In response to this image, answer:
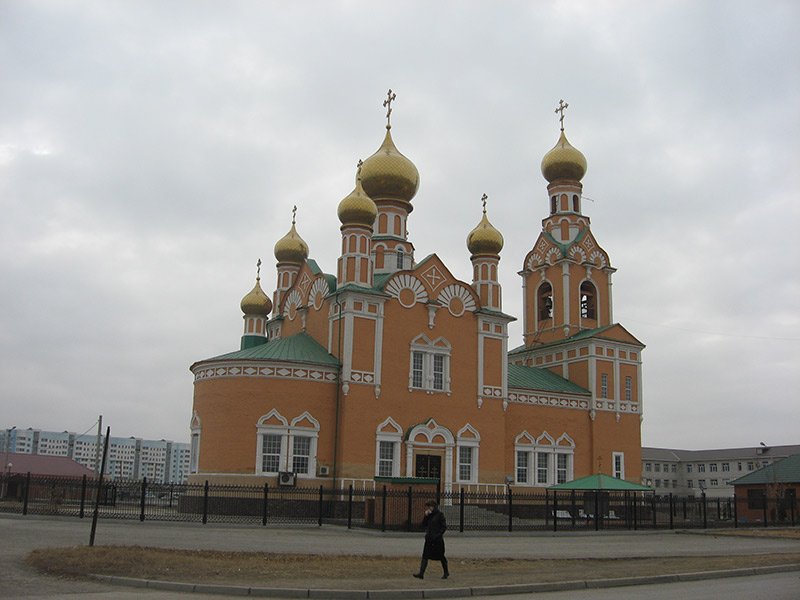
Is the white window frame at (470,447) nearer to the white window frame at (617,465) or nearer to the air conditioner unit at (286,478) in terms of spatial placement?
the air conditioner unit at (286,478)

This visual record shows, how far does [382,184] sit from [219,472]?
14.9m

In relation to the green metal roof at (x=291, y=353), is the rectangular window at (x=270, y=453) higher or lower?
lower

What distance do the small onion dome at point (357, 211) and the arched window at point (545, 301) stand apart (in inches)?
526

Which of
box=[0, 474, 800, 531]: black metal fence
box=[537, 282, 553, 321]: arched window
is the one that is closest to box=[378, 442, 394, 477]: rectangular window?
box=[0, 474, 800, 531]: black metal fence

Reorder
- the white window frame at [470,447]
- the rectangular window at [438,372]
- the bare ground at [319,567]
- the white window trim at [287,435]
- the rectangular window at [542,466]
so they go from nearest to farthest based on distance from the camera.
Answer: the bare ground at [319,567]
the white window trim at [287,435]
the white window frame at [470,447]
the rectangular window at [438,372]
the rectangular window at [542,466]

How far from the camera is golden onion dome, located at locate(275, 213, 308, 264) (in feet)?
125

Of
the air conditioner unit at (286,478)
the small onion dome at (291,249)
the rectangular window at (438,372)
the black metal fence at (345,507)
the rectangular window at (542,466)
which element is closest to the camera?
the black metal fence at (345,507)

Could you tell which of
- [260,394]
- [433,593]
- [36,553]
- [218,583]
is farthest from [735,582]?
[260,394]

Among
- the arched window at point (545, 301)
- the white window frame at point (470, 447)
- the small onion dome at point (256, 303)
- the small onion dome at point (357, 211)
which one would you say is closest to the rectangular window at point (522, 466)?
the white window frame at point (470, 447)

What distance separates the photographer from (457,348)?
104ft

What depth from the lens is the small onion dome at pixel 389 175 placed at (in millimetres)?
34438

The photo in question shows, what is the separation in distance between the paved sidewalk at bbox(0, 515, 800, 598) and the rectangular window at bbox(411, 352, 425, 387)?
9.29 metres

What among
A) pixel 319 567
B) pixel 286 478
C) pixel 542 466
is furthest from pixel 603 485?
pixel 319 567

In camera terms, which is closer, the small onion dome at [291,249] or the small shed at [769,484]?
the small onion dome at [291,249]
